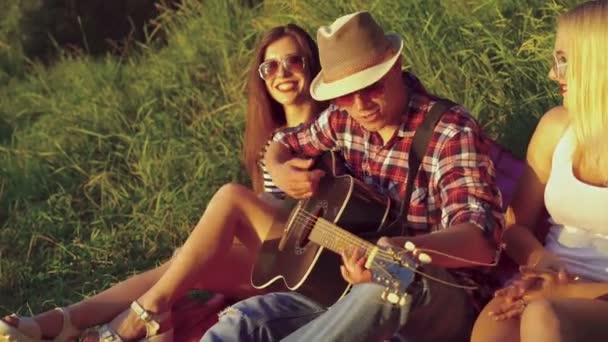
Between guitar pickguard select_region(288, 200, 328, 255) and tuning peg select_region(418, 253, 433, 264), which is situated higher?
tuning peg select_region(418, 253, 433, 264)

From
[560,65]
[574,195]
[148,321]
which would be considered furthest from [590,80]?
[148,321]

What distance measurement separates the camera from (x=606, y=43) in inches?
134

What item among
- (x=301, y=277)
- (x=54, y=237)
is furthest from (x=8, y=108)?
(x=301, y=277)

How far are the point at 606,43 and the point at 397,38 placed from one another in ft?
2.59

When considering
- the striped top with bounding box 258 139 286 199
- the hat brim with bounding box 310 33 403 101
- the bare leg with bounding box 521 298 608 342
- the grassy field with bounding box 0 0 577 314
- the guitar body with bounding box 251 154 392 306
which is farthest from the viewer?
the grassy field with bounding box 0 0 577 314

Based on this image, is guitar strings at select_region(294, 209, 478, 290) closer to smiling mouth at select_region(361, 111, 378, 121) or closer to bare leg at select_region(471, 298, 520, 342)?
bare leg at select_region(471, 298, 520, 342)

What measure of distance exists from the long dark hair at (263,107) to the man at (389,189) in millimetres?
861

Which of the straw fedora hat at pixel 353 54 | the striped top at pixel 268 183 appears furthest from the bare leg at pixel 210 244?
the straw fedora hat at pixel 353 54

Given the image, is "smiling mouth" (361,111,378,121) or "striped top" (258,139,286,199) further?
"striped top" (258,139,286,199)

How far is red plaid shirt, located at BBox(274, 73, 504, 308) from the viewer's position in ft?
11.5

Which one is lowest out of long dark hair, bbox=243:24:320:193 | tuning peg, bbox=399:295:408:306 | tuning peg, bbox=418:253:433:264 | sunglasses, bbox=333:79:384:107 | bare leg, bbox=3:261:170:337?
bare leg, bbox=3:261:170:337

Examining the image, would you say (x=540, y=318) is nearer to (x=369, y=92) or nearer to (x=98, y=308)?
(x=369, y=92)

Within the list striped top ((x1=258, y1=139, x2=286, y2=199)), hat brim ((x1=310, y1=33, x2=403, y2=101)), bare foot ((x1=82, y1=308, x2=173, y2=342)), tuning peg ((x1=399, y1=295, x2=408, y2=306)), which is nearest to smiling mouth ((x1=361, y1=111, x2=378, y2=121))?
hat brim ((x1=310, y1=33, x2=403, y2=101))

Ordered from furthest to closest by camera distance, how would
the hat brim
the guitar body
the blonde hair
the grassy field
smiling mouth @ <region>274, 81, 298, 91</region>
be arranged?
1. the grassy field
2. smiling mouth @ <region>274, 81, 298, 91</region>
3. the guitar body
4. the hat brim
5. the blonde hair
